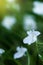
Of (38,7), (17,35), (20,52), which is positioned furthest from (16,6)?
(20,52)

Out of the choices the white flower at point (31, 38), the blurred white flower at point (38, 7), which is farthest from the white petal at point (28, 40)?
the blurred white flower at point (38, 7)

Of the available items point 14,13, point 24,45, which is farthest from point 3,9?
point 24,45

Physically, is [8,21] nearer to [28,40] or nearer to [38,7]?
[38,7]

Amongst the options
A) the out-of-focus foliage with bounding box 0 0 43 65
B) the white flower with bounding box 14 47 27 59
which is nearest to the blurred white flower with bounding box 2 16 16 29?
the out-of-focus foliage with bounding box 0 0 43 65

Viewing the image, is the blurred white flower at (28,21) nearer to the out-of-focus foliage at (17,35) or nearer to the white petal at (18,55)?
the out-of-focus foliage at (17,35)

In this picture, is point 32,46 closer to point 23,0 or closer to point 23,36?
point 23,36

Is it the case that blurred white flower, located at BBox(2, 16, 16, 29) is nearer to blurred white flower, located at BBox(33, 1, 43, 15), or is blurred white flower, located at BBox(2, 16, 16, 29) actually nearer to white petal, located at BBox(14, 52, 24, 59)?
blurred white flower, located at BBox(33, 1, 43, 15)

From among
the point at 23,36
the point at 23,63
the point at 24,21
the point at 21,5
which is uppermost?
the point at 21,5
